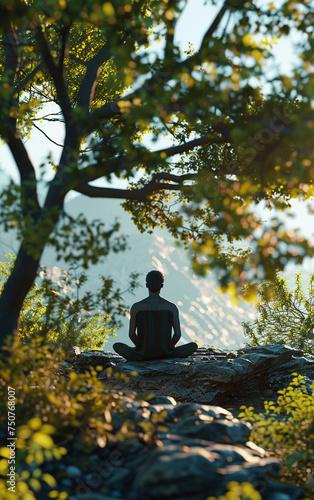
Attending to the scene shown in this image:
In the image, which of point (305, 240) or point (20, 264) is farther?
point (20, 264)

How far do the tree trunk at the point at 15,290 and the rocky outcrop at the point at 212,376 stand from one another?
3101mm

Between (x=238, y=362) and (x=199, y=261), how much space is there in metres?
6.80

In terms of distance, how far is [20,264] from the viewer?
7.34 meters

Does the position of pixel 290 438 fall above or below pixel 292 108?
below

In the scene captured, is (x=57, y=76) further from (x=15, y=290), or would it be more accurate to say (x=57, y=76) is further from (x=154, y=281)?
(x=154, y=281)

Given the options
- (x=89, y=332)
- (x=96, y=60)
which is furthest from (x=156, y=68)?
(x=89, y=332)

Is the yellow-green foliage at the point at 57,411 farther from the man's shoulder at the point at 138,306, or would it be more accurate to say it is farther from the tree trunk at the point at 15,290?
the man's shoulder at the point at 138,306

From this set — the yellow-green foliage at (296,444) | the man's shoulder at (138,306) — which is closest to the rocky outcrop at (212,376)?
the man's shoulder at (138,306)

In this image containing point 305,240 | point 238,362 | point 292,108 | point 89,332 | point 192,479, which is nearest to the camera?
point 192,479

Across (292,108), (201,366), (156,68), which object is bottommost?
(201,366)

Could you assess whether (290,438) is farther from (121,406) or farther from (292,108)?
(292,108)

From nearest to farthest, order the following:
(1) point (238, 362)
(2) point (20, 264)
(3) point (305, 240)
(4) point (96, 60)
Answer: (3) point (305, 240)
(2) point (20, 264)
(4) point (96, 60)
(1) point (238, 362)

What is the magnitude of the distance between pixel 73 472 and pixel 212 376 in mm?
6096

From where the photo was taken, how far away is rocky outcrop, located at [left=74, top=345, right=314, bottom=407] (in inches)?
414
